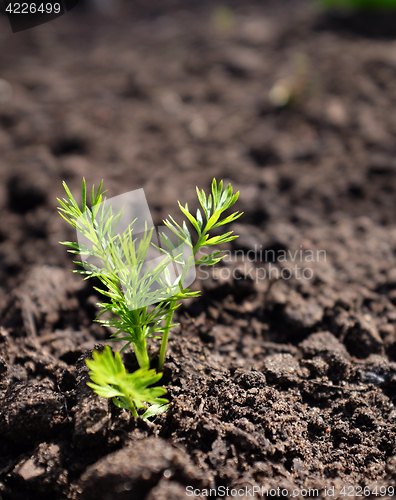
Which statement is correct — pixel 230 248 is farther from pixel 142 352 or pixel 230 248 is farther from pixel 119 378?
pixel 119 378

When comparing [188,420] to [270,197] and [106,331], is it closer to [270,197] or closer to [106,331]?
[106,331]

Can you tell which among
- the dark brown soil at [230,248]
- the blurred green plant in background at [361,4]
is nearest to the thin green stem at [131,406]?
the dark brown soil at [230,248]

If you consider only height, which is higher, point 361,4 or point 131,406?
point 361,4

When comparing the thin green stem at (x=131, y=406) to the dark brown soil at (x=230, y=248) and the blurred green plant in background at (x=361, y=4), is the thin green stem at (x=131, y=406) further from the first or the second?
the blurred green plant in background at (x=361, y=4)

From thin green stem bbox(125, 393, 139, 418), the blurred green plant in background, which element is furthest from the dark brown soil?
the blurred green plant in background

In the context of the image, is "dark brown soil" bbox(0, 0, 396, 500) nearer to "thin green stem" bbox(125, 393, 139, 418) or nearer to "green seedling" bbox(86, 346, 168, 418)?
"thin green stem" bbox(125, 393, 139, 418)

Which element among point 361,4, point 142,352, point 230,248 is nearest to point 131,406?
point 142,352
